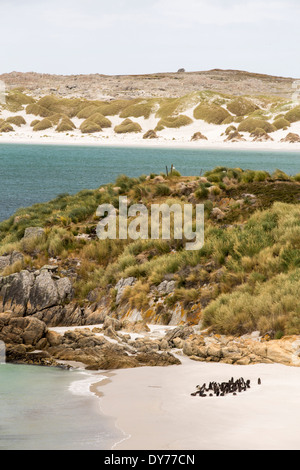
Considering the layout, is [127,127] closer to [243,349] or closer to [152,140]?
[152,140]

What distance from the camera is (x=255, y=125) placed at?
98.9 meters

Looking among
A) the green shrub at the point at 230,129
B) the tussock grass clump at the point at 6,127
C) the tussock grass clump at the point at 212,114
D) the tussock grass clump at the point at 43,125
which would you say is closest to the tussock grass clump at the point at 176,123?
the tussock grass clump at the point at 212,114

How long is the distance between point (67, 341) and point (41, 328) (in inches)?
A: 27.7

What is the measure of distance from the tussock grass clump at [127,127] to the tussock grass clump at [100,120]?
8.71 ft

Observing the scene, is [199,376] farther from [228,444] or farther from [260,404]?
[228,444]

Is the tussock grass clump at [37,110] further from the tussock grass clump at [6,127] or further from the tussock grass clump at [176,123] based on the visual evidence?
the tussock grass clump at [176,123]

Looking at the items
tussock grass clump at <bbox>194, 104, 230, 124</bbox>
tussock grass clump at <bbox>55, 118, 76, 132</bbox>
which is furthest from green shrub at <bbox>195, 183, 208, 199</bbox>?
tussock grass clump at <bbox>55, 118, 76, 132</bbox>

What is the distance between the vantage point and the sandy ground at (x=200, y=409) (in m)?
7.02

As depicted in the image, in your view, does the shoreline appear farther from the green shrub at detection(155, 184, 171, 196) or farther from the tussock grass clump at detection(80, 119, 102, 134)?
the green shrub at detection(155, 184, 171, 196)

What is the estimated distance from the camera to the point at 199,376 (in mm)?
10180

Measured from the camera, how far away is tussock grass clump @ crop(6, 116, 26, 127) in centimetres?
11631

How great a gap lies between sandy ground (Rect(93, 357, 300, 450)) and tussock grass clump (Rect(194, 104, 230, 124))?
336 feet

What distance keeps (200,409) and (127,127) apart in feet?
334
